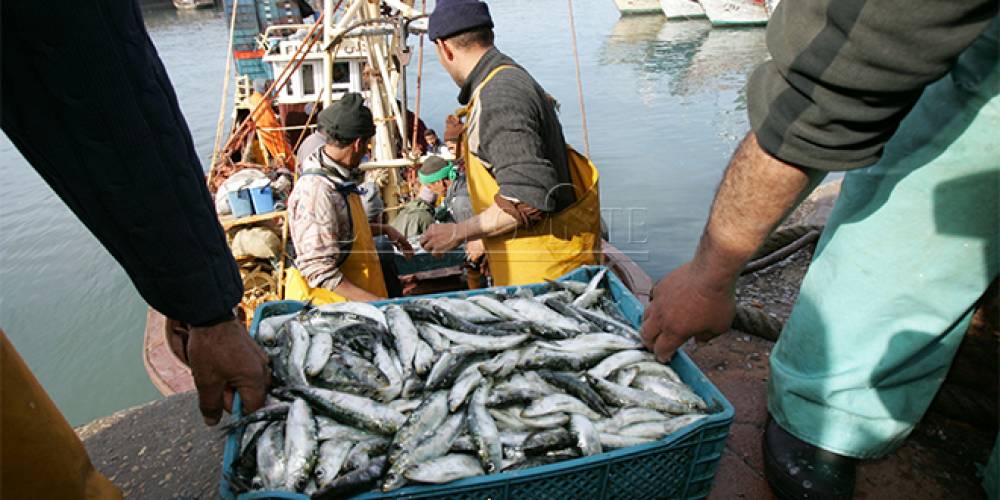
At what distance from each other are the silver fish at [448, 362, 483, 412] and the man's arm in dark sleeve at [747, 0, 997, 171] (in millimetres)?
1291

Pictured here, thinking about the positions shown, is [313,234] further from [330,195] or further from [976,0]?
[976,0]

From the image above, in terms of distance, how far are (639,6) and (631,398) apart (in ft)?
149

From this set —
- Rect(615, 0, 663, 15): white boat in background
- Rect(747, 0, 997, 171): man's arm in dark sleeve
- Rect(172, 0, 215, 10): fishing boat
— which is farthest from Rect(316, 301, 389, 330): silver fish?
Rect(172, 0, 215, 10): fishing boat

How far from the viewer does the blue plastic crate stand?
1632 millimetres

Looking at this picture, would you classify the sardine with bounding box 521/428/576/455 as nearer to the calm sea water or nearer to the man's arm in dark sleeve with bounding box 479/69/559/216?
the man's arm in dark sleeve with bounding box 479/69/559/216

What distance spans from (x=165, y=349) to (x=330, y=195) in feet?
9.72

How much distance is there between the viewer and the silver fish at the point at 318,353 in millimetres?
2162

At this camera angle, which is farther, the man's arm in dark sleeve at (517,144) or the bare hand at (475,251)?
the bare hand at (475,251)

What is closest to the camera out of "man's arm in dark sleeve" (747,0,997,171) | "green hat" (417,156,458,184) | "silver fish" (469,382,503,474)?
"man's arm in dark sleeve" (747,0,997,171)

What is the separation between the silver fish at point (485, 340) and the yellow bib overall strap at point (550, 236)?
3.52 ft

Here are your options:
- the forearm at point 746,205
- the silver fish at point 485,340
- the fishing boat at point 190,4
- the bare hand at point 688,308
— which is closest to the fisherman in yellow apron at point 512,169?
the silver fish at point 485,340

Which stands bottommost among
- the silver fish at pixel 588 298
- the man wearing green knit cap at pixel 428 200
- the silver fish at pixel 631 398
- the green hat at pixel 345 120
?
the man wearing green knit cap at pixel 428 200

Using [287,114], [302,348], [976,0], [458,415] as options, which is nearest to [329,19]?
[287,114]

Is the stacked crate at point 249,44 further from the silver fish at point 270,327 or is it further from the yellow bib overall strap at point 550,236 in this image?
the silver fish at point 270,327
